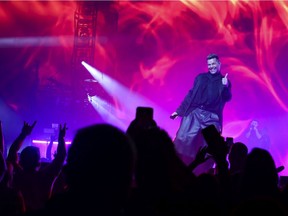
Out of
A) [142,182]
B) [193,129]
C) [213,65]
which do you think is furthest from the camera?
[213,65]

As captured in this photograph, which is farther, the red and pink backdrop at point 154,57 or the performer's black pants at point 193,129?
the red and pink backdrop at point 154,57

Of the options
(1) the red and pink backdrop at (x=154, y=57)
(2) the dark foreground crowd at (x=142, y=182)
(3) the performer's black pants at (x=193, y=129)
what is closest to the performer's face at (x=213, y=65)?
(3) the performer's black pants at (x=193, y=129)

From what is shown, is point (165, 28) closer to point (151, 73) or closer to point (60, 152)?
point (151, 73)

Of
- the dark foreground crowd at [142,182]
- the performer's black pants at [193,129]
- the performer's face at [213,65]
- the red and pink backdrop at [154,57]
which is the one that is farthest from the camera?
the red and pink backdrop at [154,57]

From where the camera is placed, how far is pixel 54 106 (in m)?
9.81

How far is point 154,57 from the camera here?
9.47m

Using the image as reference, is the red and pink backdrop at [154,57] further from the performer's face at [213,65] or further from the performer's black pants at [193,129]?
the performer's black pants at [193,129]

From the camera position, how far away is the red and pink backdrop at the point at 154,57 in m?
9.04

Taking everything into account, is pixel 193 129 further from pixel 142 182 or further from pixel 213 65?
pixel 142 182

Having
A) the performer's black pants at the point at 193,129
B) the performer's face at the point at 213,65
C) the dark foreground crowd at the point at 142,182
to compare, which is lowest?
the dark foreground crowd at the point at 142,182

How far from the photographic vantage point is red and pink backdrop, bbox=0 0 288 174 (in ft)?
29.7

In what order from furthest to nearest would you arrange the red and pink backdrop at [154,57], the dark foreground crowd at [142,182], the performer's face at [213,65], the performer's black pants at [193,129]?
1. the red and pink backdrop at [154,57]
2. the performer's face at [213,65]
3. the performer's black pants at [193,129]
4. the dark foreground crowd at [142,182]

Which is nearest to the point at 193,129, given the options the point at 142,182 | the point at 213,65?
the point at 213,65

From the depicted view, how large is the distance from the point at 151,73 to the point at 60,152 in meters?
7.43
